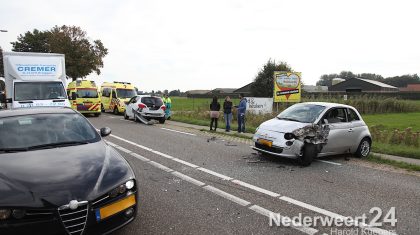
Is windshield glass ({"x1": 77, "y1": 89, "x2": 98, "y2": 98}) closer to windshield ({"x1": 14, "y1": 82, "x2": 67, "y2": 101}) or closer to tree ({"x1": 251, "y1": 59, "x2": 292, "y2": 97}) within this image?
windshield ({"x1": 14, "y1": 82, "x2": 67, "y2": 101})

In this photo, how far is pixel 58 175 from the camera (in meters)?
3.46

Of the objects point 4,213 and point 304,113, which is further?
point 304,113

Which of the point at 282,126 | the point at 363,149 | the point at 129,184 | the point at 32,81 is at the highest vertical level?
the point at 32,81

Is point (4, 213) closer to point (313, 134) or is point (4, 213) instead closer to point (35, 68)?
point (313, 134)

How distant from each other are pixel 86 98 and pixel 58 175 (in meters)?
20.0

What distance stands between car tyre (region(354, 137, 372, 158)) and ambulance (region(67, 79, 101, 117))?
58.5 feet

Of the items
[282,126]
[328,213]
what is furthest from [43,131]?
[282,126]

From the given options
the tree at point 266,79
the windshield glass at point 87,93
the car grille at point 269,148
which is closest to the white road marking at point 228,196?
the car grille at point 269,148

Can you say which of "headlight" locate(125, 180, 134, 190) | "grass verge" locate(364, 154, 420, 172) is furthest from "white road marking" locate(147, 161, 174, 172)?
"grass verge" locate(364, 154, 420, 172)

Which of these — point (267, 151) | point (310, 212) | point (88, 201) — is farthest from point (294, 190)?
point (88, 201)

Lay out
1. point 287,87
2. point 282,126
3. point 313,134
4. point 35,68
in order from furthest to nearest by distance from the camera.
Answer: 1. point 287,87
2. point 35,68
3. point 282,126
4. point 313,134

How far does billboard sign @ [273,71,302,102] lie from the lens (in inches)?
822

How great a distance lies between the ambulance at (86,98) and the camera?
21.9m

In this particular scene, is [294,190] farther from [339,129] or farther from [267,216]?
[339,129]
